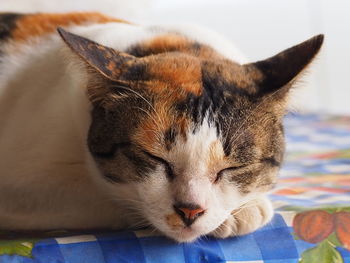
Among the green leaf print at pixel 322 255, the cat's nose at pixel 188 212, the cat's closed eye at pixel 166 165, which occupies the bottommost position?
the green leaf print at pixel 322 255

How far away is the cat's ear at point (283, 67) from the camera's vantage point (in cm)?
113

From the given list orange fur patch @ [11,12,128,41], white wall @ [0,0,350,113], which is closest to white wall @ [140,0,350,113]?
white wall @ [0,0,350,113]

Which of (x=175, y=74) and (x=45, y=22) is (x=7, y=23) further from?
(x=175, y=74)

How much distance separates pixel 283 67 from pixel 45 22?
2.23 ft

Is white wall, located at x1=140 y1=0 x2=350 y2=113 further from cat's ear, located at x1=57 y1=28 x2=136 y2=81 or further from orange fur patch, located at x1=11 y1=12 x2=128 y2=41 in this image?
cat's ear, located at x1=57 y1=28 x2=136 y2=81

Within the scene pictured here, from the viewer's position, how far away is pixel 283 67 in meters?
1.17

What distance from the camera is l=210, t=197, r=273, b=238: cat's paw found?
3.71 ft

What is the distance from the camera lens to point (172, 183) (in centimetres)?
103

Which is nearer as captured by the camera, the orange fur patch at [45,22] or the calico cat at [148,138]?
the calico cat at [148,138]

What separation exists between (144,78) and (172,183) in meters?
0.22

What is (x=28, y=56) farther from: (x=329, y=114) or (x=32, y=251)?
(x=329, y=114)

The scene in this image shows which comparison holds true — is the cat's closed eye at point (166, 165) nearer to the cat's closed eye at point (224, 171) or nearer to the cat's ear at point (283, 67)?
the cat's closed eye at point (224, 171)

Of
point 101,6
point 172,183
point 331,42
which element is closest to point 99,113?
point 172,183

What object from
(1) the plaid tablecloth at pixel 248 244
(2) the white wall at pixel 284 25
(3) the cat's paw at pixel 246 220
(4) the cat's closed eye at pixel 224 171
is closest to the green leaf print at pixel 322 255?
(1) the plaid tablecloth at pixel 248 244
